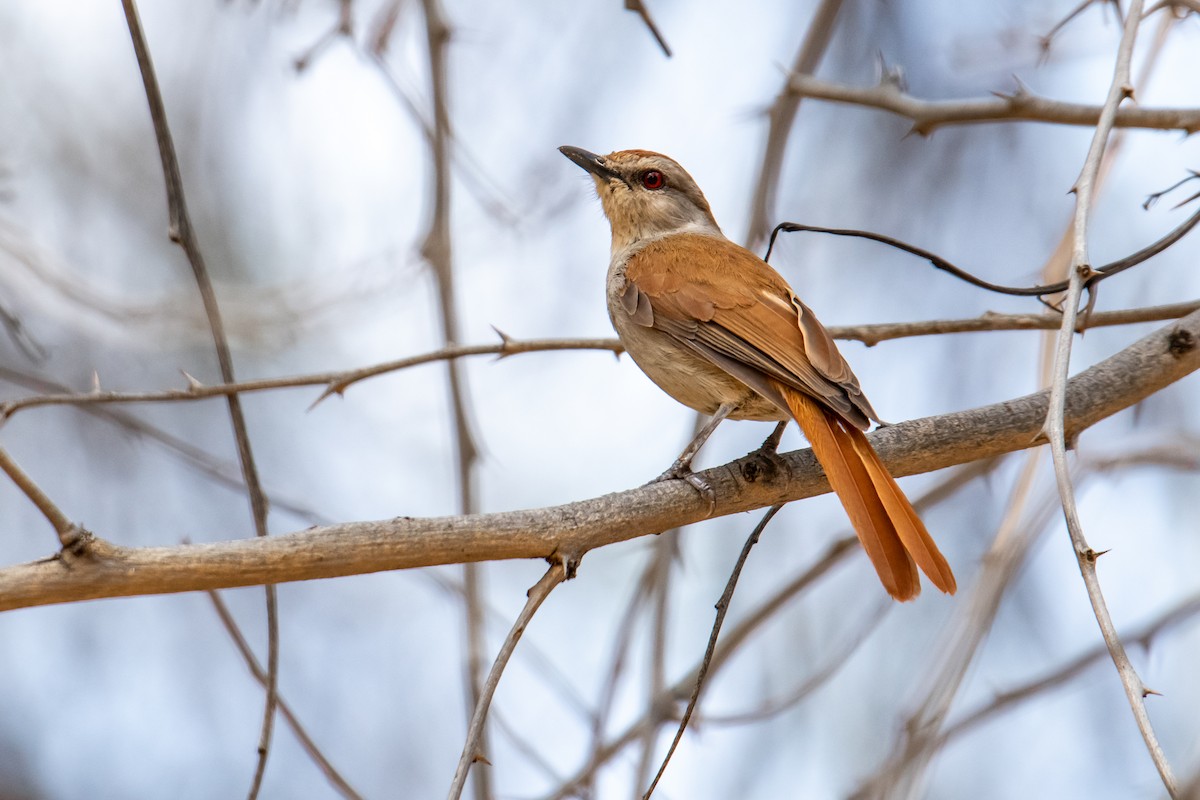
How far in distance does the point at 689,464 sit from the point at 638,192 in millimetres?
1878

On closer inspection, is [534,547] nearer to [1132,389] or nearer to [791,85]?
[1132,389]

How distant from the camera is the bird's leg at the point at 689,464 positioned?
9.44 ft

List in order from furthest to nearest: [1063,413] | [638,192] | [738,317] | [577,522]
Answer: [638,192] → [738,317] → [577,522] → [1063,413]

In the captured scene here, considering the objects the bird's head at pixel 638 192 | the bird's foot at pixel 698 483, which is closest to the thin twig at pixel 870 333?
the bird's foot at pixel 698 483

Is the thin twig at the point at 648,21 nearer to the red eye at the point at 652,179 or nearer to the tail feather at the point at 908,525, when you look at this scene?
the tail feather at the point at 908,525

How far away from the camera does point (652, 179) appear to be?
4.81 meters

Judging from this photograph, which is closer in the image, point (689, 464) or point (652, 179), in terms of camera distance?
point (689, 464)

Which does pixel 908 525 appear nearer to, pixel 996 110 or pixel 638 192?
pixel 996 110

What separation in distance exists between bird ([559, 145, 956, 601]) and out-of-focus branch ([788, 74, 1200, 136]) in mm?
661

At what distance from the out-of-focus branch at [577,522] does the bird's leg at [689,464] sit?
0.03 metres

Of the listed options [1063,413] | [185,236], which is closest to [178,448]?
[185,236]

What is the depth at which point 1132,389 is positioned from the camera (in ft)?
9.67

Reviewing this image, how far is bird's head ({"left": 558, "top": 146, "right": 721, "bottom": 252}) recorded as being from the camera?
4770 mm

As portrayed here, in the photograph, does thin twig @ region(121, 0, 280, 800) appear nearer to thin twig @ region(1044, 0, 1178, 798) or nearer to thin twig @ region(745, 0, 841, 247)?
thin twig @ region(1044, 0, 1178, 798)
